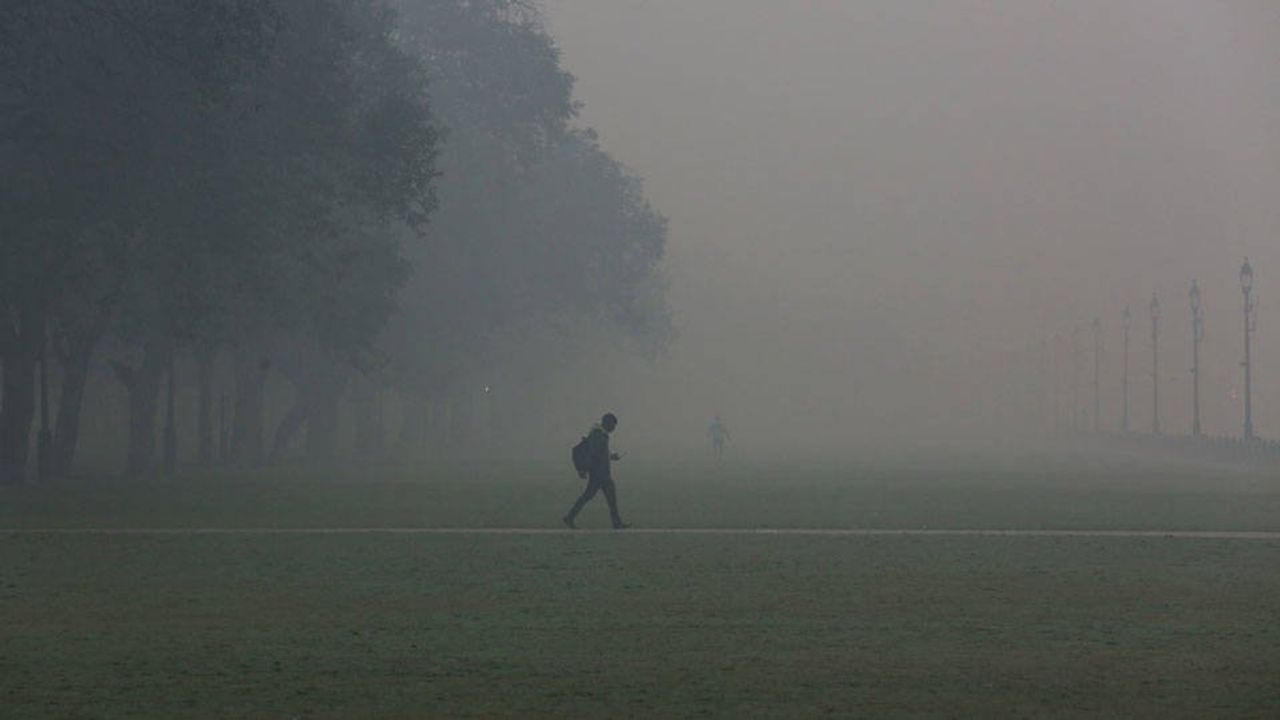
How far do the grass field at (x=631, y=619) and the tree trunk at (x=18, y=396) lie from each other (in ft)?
35.4

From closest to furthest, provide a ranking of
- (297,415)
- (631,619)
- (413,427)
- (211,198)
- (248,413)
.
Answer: (631,619) → (211,198) → (248,413) → (297,415) → (413,427)

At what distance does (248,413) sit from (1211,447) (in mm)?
47919

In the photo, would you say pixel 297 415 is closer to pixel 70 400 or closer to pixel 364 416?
pixel 364 416

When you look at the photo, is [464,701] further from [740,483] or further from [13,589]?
[740,483]

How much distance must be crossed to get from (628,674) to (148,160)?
27985mm

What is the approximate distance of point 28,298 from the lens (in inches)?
1781

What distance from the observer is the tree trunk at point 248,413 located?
6662 centimetres

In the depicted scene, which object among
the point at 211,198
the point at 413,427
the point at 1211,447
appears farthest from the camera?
the point at 1211,447

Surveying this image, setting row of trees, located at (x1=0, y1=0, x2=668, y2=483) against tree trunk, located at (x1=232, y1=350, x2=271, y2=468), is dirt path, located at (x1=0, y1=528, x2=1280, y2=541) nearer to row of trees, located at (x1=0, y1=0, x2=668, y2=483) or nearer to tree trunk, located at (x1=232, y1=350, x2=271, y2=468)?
row of trees, located at (x1=0, y1=0, x2=668, y2=483)

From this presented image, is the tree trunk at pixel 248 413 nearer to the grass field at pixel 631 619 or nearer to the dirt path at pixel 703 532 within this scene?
the grass field at pixel 631 619

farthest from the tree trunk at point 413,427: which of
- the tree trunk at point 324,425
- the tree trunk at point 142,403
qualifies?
the tree trunk at point 142,403

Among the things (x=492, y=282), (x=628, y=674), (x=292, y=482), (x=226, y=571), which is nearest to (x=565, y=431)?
(x=492, y=282)

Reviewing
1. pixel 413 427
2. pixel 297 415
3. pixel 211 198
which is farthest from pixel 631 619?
pixel 413 427

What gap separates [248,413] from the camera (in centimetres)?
6812
